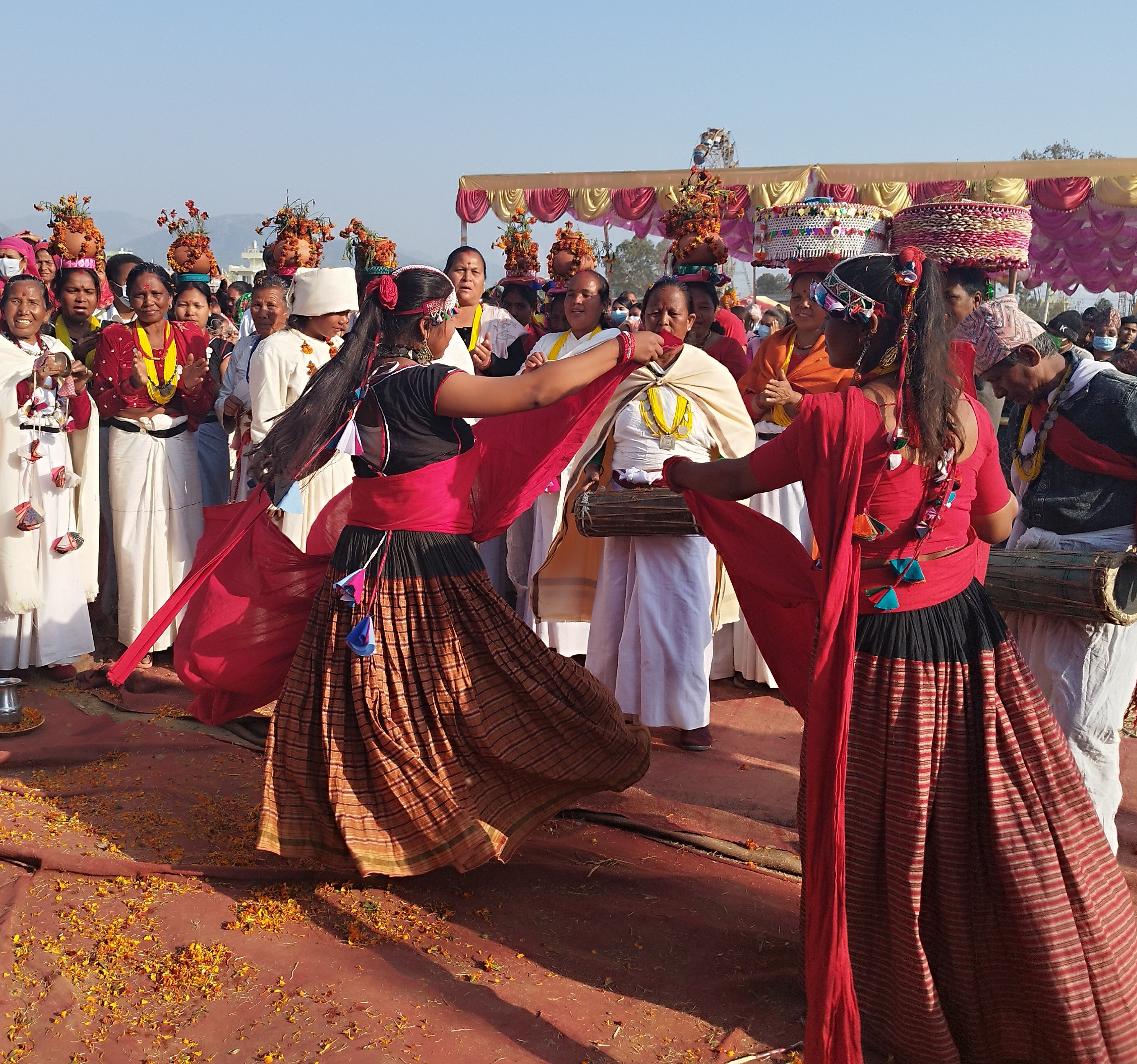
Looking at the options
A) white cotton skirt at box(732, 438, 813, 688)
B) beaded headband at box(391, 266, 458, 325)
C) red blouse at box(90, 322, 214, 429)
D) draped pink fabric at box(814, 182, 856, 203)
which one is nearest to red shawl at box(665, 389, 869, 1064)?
beaded headband at box(391, 266, 458, 325)

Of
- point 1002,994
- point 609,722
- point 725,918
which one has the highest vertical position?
point 609,722

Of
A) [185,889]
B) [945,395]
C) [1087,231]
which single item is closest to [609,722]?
[185,889]

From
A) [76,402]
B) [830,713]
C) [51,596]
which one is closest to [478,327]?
[76,402]

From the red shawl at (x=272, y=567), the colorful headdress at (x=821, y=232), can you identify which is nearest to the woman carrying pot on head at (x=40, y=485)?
the red shawl at (x=272, y=567)

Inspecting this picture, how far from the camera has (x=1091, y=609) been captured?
12.2ft

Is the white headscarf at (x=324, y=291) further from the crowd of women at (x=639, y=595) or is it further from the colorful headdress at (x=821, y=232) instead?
the colorful headdress at (x=821, y=232)

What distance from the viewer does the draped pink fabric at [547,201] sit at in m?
22.0

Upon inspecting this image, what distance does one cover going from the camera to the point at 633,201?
848 inches

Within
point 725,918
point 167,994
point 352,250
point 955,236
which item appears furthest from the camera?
point 352,250

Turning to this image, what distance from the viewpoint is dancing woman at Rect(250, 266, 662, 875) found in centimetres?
355

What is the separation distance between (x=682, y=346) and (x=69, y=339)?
4.47 meters

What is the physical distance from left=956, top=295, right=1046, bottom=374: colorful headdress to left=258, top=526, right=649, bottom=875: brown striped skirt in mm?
2031

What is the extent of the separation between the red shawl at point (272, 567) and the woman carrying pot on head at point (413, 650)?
129 millimetres

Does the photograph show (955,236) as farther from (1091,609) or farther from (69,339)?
(69,339)
